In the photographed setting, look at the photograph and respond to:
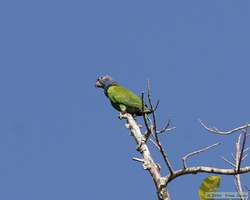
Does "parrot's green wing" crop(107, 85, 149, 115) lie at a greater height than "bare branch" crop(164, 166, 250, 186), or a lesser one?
greater

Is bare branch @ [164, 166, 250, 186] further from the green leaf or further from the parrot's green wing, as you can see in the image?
the parrot's green wing

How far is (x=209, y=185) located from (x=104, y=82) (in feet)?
25.1

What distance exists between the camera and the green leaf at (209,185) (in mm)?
5992

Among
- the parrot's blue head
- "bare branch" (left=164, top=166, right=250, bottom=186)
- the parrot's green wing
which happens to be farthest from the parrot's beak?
"bare branch" (left=164, top=166, right=250, bottom=186)

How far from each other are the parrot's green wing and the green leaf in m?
5.78

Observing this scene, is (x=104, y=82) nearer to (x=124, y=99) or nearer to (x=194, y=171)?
(x=124, y=99)

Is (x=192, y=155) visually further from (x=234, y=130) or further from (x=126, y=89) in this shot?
(x=126, y=89)

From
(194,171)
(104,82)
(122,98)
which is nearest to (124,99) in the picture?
(122,98)

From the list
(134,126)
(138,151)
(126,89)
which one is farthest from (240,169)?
(126,89)

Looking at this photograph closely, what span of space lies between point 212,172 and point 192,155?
223 millimetres

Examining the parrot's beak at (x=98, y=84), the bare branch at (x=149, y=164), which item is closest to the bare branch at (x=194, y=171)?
the bare branch at (x=149, y=164)

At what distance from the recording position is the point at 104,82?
13.5m

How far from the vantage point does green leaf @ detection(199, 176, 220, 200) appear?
599cm

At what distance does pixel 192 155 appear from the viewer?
6508mm
